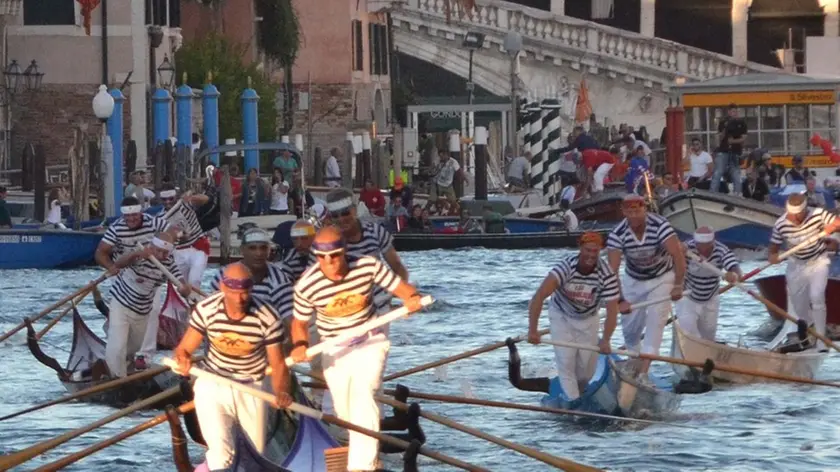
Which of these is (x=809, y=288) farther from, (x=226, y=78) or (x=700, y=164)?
(x=226, y=78)

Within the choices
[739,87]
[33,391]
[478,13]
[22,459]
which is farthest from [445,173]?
[22,459]

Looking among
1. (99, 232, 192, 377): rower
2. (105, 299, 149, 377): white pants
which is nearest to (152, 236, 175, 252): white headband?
(99, 232, 192, 377): rower

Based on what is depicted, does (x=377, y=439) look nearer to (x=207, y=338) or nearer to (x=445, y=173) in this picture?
(x=207, y=338)

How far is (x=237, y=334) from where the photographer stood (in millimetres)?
9359

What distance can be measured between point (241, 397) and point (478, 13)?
33782 mm

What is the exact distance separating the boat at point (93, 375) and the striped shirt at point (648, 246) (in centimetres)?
271

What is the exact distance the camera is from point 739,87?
2812 cm

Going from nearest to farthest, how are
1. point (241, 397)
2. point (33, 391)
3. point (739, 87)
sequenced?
1. point (241, 397)
2. point (33, 391)
3. point (739, 87)

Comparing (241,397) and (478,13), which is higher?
(478,13)

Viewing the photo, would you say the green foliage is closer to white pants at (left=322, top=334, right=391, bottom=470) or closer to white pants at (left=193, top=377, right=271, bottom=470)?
white pants at (left=322, top=334, right=391, bottom=470)

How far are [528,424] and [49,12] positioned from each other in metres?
18.3

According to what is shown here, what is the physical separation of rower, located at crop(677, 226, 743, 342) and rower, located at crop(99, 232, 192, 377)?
10.2ft

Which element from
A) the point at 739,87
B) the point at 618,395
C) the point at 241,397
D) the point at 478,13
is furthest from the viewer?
the point at 478,13

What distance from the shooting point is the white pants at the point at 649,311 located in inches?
520
